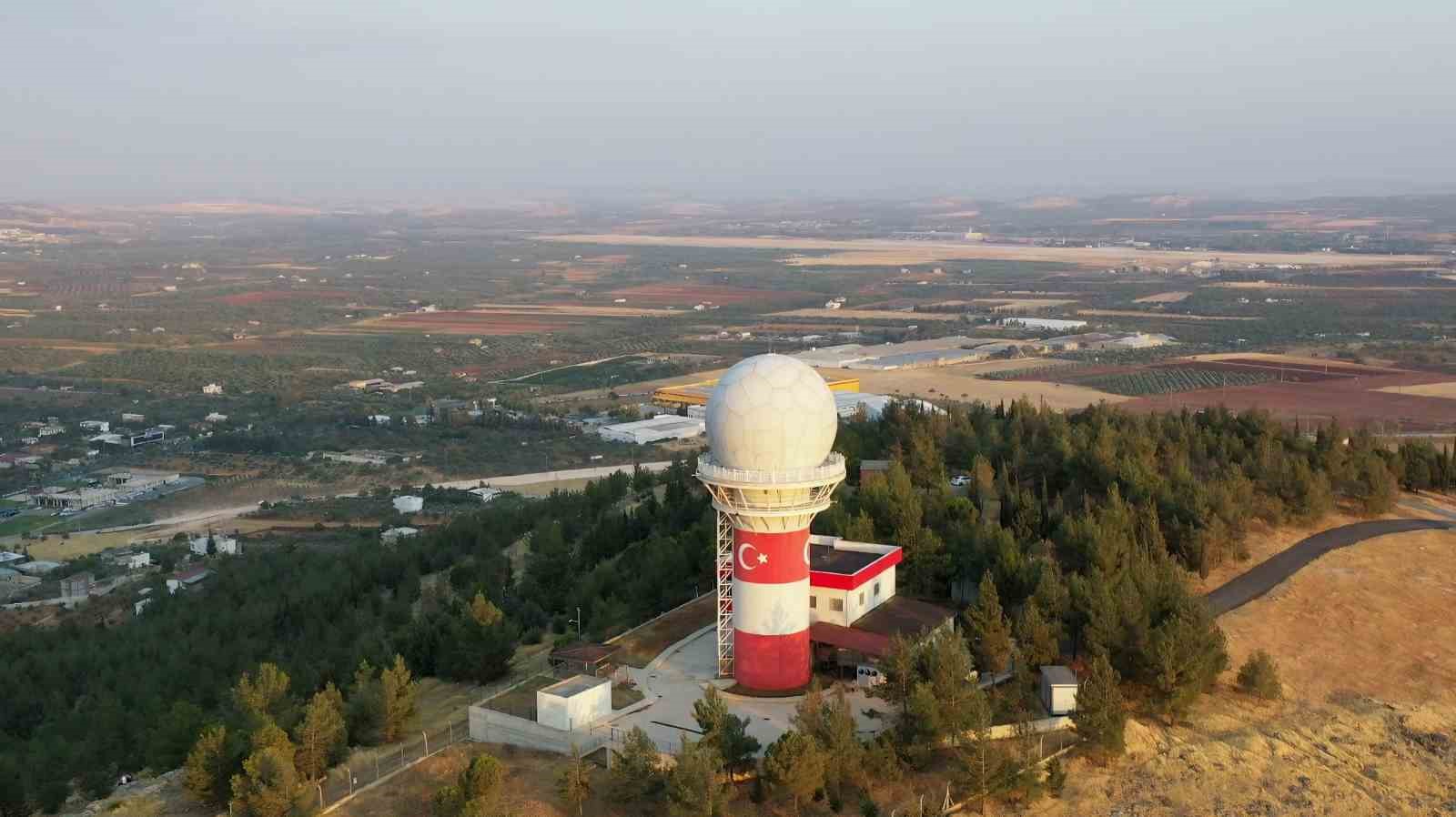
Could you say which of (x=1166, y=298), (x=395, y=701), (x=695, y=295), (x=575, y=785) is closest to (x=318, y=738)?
(x=395, y=701)

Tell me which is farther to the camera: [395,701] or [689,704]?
[689,704]

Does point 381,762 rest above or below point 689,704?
below

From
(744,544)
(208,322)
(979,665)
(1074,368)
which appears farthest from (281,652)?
(208,322)

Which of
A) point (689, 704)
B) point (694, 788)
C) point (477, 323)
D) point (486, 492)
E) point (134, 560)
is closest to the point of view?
point (694, 788)

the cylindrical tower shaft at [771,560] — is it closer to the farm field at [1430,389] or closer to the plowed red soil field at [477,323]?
the farm field at [1430,389]

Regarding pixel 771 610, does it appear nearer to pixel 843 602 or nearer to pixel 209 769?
pixel 843 602

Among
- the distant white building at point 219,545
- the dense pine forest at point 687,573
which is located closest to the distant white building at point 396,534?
the dense pine forest at point 687,573

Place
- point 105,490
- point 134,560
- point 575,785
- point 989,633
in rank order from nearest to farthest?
point 575,785 < point 989,633 < point 134,560 < point 105,490

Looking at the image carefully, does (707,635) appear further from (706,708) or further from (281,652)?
(281,652)
